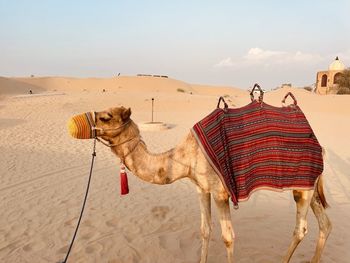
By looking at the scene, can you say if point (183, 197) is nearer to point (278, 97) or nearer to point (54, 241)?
point (54, 241)

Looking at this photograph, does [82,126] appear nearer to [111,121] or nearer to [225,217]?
[111,121]

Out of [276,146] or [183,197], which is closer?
[276,146]

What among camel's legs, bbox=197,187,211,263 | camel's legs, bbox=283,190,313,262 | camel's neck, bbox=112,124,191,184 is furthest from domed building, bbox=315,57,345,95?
camel's neck, bbox=112,124,191,184

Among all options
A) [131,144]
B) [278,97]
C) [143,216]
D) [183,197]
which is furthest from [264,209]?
[278,97]

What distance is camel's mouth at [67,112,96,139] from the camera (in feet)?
9.63

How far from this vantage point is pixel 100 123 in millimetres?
3074

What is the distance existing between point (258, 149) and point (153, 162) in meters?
1.17

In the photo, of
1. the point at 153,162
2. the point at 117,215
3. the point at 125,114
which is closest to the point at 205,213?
the point at 153,162

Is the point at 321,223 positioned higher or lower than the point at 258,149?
lower

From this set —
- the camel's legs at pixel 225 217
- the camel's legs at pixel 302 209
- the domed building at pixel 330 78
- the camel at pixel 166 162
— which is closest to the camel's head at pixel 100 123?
the camel at pixel 166 162

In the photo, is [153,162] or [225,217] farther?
[225,217]

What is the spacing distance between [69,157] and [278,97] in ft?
83.8

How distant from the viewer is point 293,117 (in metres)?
3.71

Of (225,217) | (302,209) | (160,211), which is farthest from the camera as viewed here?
(160,211)
